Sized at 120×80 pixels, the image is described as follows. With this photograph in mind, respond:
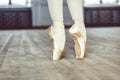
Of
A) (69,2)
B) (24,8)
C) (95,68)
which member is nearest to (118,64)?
(95,68)

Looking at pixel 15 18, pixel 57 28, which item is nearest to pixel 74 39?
pixel 57 28

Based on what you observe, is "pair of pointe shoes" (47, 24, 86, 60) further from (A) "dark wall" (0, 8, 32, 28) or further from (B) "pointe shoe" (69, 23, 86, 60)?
(A) "dark wall" (0, 8, 32, 28)

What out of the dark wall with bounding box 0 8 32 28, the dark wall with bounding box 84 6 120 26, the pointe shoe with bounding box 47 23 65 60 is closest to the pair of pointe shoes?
the pointe shoe with bounding box 47 23 65 60

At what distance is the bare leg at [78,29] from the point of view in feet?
8.59

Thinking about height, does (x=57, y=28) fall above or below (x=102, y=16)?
above

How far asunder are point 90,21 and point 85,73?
13.1m

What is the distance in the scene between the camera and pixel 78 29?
2619mm

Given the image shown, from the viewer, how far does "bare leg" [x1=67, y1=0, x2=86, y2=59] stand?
2617 mm

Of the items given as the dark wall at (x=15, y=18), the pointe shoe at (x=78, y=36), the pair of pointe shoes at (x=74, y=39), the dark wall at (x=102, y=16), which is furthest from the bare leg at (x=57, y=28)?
the dark wall at (x=102, y=16)

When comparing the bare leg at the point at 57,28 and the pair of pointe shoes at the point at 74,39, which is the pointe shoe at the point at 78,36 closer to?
the pair of pointe shoes at the point at 74,39

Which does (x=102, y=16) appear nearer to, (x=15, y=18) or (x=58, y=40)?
(x=15, y=18)

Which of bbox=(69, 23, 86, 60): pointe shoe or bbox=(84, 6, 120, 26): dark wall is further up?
bbox=(69, 23, 86, 60): pointe shoe

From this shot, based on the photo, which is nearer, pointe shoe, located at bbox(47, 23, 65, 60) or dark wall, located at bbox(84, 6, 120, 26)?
pointe shoe, located at bbox(47, 23, 65, 60)

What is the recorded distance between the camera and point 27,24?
47.7ft
